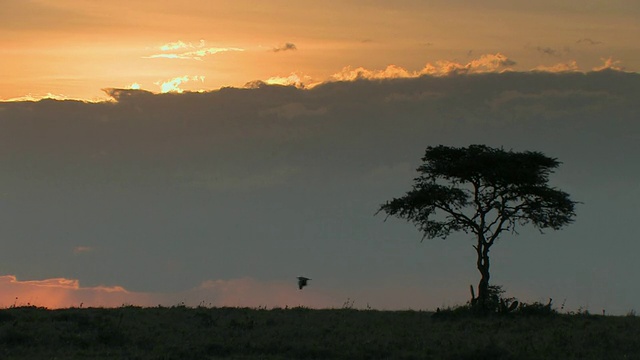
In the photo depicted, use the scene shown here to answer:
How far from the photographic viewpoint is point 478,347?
29828 millimetres

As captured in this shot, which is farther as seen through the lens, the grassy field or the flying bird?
the flying bird

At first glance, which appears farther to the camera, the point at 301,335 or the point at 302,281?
the point at 302,281

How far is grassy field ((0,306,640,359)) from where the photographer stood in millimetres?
29578

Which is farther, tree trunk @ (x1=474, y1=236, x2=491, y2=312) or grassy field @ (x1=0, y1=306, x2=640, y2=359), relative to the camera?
tree trunk @ (x1=474, y1=236, x2=491, y2=312)

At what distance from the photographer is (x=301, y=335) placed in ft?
108

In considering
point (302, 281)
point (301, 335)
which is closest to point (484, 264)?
point (302, 281)

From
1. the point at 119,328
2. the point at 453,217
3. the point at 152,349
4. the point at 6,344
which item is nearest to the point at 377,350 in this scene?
the point at 152,349

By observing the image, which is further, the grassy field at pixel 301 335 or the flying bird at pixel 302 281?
the flying bird at pixel 302 281

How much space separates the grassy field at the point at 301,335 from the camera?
2958 centimetres

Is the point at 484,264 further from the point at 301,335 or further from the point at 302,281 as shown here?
the point at 301,335

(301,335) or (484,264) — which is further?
(484,264)

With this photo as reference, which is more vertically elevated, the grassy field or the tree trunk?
the tree trunk

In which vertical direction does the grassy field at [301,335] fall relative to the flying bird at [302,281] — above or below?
below

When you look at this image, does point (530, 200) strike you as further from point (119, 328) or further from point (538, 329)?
point (119, 328)
